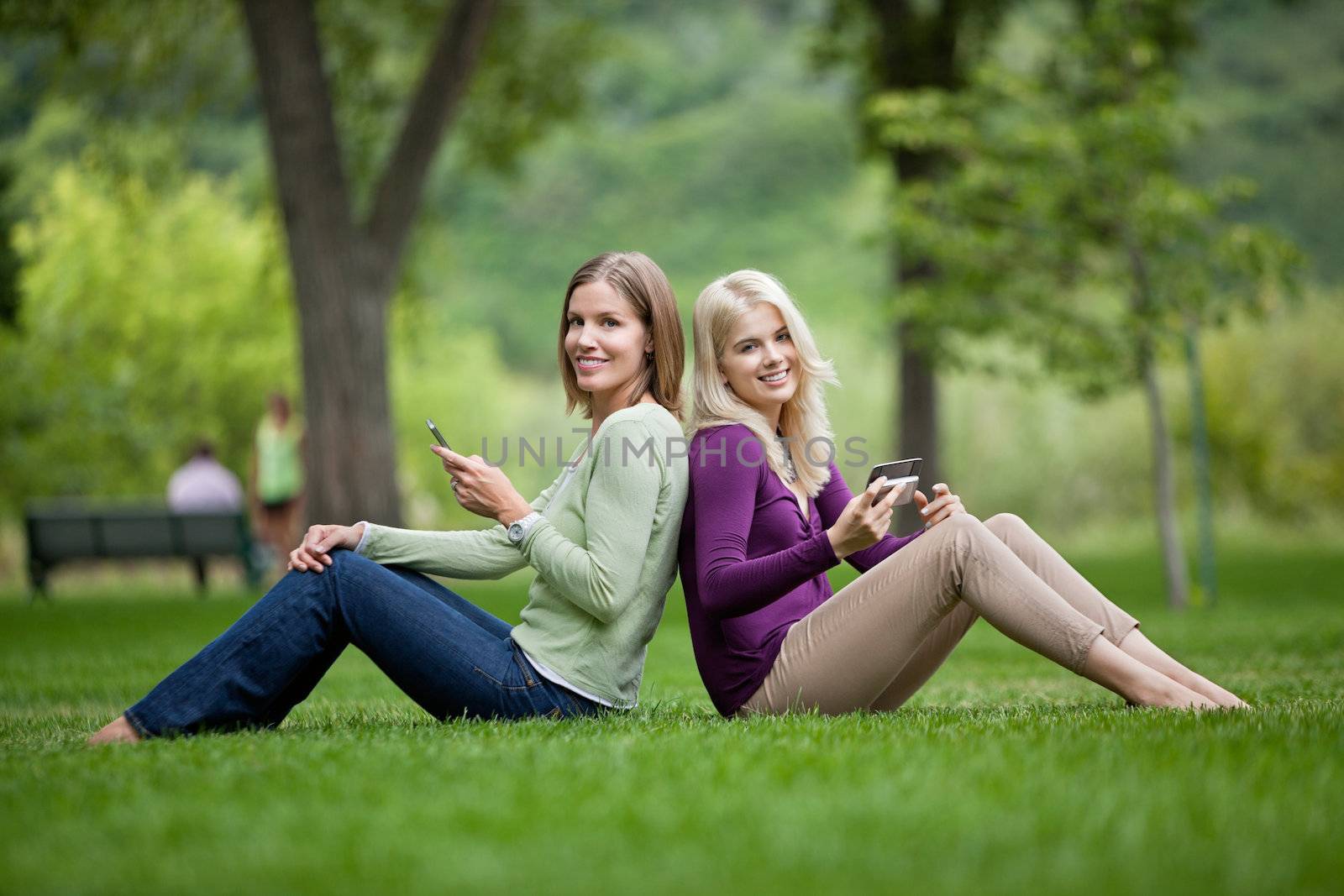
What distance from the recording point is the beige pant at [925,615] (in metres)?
3.97

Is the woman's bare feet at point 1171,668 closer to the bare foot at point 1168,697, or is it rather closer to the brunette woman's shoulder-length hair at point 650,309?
the bare foot at point 1168,697

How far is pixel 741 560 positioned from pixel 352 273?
956 centimetres

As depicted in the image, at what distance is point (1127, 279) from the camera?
37.1 ft

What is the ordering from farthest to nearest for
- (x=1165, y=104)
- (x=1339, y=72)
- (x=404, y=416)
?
(x=1339, y=72) → (x=404, y=416) → (x=1165, y=104)

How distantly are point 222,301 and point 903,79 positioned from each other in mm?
16147

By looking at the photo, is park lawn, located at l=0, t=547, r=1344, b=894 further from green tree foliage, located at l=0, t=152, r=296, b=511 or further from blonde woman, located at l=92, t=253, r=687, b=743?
green tree foliage, located at l=0, t=152, r=296, b=511

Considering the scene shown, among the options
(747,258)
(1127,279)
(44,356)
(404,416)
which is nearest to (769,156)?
(747,258)

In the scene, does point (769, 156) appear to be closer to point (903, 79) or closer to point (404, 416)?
point (404, 416)

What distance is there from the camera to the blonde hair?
4.22m

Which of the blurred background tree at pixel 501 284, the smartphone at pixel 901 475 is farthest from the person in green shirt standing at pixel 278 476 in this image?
the smartphone at pixel 901 475

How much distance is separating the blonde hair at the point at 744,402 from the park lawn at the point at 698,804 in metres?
0.82

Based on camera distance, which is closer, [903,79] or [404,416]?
[903,79]

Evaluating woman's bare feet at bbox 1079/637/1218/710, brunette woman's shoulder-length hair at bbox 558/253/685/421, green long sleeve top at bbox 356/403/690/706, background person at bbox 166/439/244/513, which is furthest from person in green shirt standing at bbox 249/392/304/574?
woman's bare feet at bbox 1079/637/1218/710

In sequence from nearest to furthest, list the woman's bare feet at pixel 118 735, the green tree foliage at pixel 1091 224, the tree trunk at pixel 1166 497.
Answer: the woman's bare feet at pixel 118 735 → the green tree foliage at pixel 1091 224 → the tree trunk at pixel 1166 497
